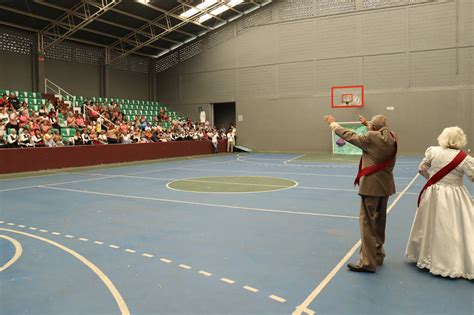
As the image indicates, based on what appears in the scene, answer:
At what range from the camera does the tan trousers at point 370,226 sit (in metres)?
4.63

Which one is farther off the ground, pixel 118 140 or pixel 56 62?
pixel 56 62

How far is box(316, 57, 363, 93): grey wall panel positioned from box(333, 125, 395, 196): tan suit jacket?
874 inches

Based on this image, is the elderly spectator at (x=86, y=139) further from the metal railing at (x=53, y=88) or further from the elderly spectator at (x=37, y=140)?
the metal railing at (x=53, y=88)

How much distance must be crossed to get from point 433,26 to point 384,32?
8.74 ft

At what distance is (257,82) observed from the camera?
94.5 feet

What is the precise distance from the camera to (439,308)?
145 inches

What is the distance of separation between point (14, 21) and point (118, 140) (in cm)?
920

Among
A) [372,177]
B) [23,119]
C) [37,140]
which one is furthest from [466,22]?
[23,119]

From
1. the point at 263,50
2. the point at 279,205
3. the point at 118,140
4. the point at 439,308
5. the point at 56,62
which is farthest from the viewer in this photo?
the point at 263,50

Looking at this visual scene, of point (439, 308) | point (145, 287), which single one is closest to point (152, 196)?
point (145, 287)

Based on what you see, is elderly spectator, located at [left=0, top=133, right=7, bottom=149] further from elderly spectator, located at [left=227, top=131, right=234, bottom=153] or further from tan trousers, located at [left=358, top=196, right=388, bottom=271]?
tan trousers, located at [left=358, top=196, right=388, bottom=271]

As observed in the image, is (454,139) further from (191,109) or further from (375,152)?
(191,109)

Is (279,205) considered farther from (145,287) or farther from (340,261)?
(145,287)

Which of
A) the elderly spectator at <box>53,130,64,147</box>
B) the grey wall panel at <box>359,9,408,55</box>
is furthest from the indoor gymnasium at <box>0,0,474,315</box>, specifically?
the elderly spectator at <box>53,130,64,147</box>
